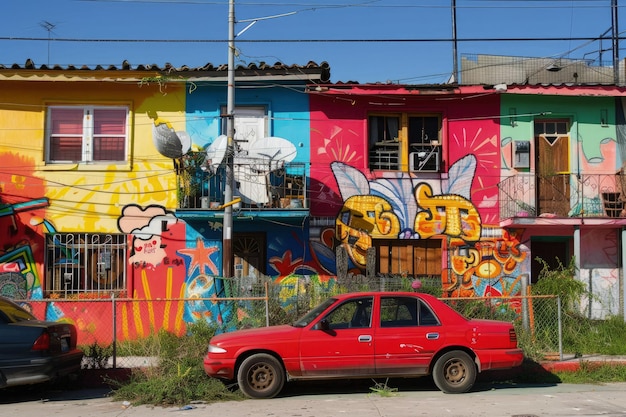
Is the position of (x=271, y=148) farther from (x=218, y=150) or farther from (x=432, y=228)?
(x=432, y=228)

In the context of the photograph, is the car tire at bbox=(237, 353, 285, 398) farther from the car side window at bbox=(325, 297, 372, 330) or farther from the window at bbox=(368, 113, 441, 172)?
the window at bbox=(368, 113, 441, 172)

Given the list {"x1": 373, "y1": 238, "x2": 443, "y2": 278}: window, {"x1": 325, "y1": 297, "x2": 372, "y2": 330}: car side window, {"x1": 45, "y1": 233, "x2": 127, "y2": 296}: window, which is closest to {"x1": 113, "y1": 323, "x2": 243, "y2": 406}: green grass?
A: {"x1": 325, "y1": 297, "x2": 372, "y2": 330}: car side window

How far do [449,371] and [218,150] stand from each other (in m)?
6.61

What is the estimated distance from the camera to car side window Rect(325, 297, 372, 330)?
382 inches

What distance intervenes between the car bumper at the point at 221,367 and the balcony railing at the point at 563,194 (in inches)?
323

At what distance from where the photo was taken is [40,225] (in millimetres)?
15031

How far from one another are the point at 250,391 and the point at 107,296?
21.7ft

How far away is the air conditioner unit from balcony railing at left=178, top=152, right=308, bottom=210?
2.64 m

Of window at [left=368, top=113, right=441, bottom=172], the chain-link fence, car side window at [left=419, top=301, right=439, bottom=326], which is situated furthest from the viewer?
window at [left=368, top=113, right=441, bottom=172]

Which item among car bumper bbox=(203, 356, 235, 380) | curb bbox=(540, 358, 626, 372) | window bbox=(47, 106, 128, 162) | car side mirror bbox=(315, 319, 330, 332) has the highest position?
window bbox=(47, 106, 128, 162)

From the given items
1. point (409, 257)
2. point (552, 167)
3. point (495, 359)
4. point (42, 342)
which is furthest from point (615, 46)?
point (42, 342)

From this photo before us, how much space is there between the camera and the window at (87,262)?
15.0 m

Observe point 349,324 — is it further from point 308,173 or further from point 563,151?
point 563,151

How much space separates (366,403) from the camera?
30.2 ft
